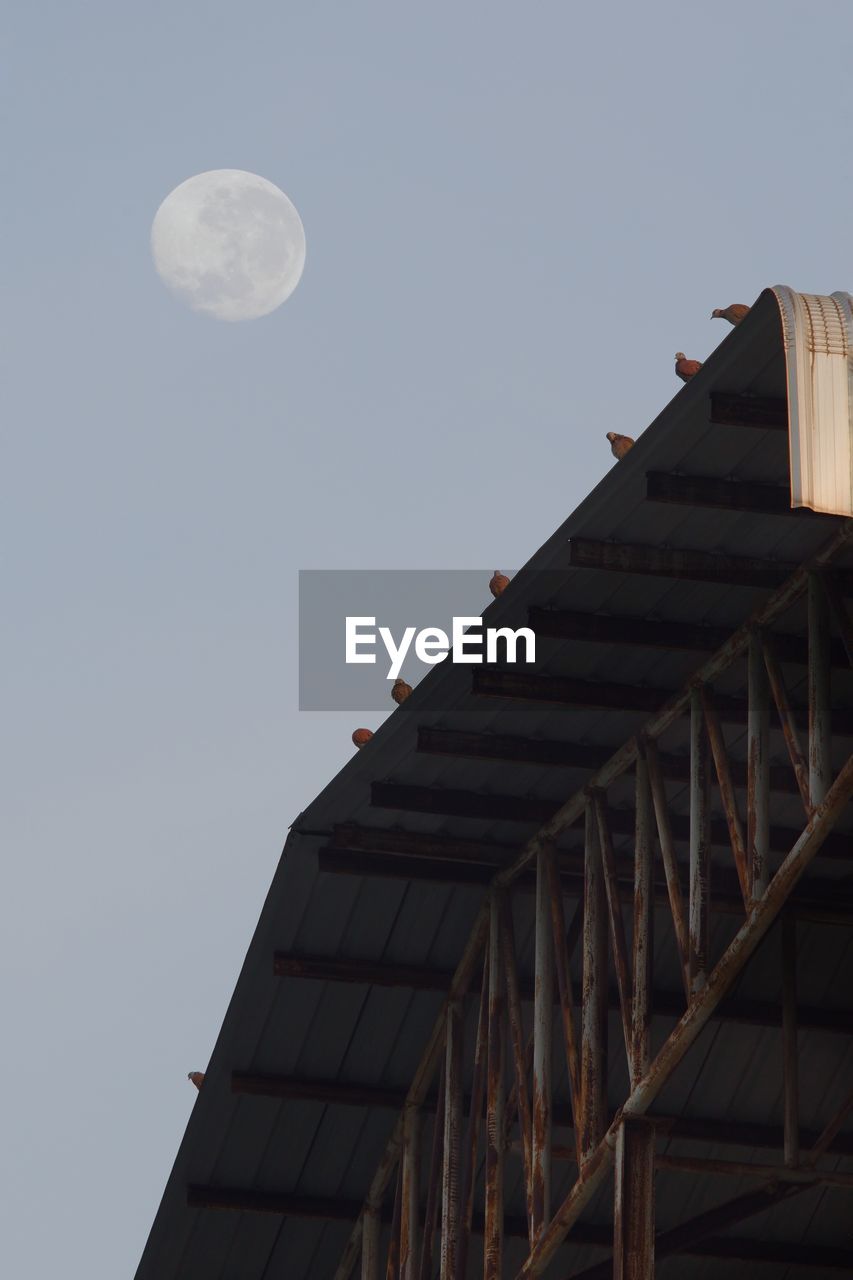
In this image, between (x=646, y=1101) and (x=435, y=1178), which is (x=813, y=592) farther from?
(x=435, y=1178)

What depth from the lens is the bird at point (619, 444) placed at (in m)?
15.6

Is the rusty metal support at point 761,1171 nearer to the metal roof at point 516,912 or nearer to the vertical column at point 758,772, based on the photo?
the metal roof at point 516,912

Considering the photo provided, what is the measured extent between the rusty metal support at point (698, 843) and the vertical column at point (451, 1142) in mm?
4509

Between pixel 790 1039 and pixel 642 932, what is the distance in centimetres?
377

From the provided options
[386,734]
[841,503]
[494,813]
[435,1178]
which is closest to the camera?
[841,503]

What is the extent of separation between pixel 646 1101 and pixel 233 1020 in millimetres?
5596

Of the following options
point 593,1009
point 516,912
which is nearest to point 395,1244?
point 516,912

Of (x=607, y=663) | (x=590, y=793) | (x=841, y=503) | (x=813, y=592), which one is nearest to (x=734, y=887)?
(x=590, y=793)

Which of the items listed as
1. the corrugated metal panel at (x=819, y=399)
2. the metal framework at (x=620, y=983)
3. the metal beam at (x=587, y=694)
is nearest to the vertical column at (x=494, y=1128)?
the metal framework at (x=620, y=983)

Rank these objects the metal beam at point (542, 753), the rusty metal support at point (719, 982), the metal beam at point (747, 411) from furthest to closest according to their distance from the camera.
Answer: the metal beam at point (542, 753)
the rusty metal support at point (719, 982)
the metal beam at point (747, 411)

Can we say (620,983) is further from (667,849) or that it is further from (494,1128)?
(494,1128)

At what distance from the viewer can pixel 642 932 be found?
1827cm

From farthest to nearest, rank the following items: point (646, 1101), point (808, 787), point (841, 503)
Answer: point (646, 1101) < point (808, 787) < point (841, 503)

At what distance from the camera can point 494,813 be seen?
2009 centimetres
